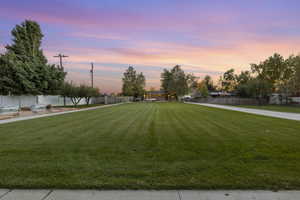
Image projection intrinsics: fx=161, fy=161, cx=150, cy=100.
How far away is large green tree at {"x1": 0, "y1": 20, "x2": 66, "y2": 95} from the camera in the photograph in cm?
1759

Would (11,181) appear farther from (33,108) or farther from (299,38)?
(299,38)

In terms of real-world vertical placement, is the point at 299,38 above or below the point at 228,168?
above

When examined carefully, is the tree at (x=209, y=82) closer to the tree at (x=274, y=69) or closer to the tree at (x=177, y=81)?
the tree at (x=177, y=81)

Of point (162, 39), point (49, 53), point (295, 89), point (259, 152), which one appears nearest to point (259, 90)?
point (295, 89)

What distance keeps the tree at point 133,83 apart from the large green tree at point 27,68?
4137cm

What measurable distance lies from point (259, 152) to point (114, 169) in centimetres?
360


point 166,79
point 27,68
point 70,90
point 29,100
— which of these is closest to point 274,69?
point 166,79
